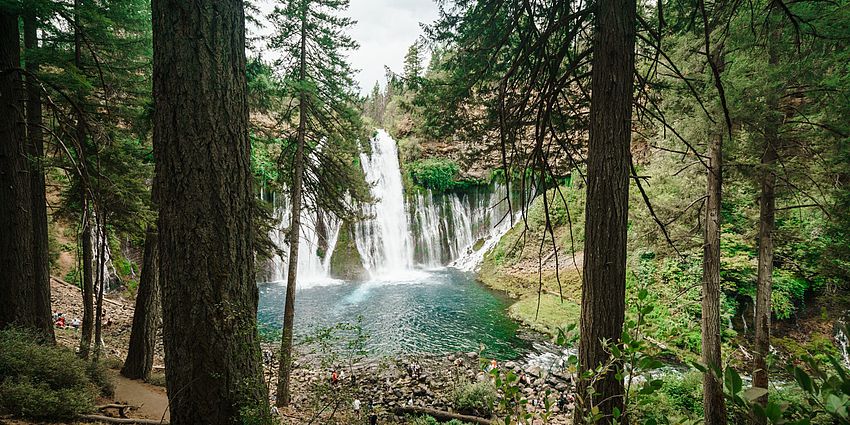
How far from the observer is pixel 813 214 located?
9.21 meters

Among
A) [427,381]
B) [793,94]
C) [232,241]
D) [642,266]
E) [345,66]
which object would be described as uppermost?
[345,66]

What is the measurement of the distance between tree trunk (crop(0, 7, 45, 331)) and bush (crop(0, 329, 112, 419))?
56cm

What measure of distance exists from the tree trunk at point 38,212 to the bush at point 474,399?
21.7 ft

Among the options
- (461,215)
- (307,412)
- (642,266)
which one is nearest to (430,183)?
(461,215)

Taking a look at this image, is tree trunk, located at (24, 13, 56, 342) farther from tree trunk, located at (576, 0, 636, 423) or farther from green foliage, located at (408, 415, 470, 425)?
tree trunk, located at (576, 0, 636, 423)

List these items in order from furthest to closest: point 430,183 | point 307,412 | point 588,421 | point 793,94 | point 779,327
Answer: point 430,183 → point 779,327 → point 307,412 → point 793,94 → point 588,421

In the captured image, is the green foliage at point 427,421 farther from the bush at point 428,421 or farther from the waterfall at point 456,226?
the waterfall at point 456,226

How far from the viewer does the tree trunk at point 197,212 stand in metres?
2.22

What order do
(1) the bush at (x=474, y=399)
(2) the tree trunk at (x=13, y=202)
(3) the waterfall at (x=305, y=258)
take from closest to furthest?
1. (2) the tree trunk at (x=13, y=202)
2. (1) the bush at (x=474, y=399)
3. (3) the waterfall at (x=305, y=258)

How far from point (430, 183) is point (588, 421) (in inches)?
1004

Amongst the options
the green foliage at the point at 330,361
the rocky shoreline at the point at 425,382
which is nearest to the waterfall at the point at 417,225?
the rocky shoreline at the point at 425,382

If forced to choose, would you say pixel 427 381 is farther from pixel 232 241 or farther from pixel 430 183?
pixel 430 183

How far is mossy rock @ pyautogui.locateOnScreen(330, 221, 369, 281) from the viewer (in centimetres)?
2106

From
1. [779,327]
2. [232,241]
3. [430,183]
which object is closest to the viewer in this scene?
[232,241]
